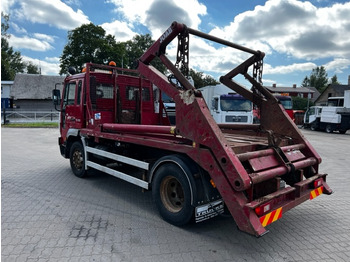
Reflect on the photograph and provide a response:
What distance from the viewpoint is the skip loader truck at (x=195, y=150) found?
312cm

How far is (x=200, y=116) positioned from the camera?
10.9 feet

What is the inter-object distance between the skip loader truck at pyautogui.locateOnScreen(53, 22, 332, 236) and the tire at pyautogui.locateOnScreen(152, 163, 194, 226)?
1 cm

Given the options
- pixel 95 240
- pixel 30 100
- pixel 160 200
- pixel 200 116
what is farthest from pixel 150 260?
pixel 30 100

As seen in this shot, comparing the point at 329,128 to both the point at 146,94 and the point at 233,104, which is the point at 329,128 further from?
the point at 146,94

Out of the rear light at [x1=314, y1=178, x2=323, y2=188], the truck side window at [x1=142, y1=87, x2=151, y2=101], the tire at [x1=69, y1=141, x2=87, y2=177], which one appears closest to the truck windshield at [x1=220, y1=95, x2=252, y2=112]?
the truck side window at [x1=142, y1=87, x2=151, y2=101]

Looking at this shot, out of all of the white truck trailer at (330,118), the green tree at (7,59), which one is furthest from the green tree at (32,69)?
the white truck trailer at (330,118)

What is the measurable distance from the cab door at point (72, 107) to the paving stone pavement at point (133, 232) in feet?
5.32

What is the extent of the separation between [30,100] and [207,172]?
41.7 metres

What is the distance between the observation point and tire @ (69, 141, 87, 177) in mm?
6178

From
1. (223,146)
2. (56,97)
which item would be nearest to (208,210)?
(223,146)

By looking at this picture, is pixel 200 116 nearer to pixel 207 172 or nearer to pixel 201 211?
pixel 207 172

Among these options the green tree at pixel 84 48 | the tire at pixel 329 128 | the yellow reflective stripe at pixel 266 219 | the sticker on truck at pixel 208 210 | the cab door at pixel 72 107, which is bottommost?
the sticker on truck at pixel 208 210

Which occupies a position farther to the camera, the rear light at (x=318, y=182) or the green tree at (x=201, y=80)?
the green tree at (x=201, y=80)

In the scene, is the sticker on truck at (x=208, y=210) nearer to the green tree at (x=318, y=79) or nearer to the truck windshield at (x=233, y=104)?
the truck windshield at (x=233, y=104)
